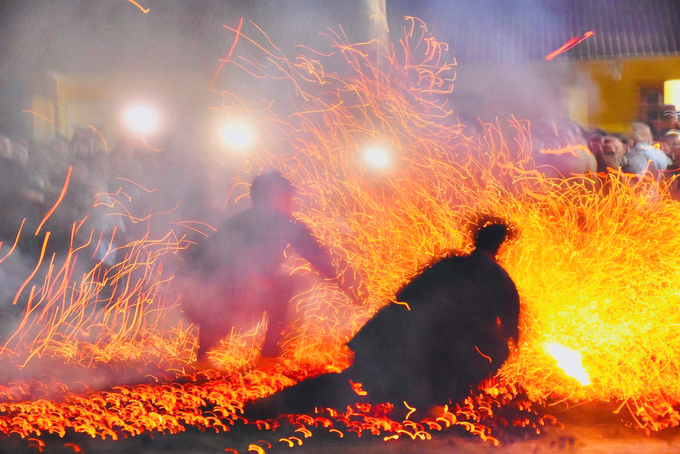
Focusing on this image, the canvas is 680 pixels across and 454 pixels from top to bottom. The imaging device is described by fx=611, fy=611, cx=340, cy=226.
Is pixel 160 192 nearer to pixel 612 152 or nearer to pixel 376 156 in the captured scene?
pixel 376 156

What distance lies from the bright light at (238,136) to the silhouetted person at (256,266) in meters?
2.31

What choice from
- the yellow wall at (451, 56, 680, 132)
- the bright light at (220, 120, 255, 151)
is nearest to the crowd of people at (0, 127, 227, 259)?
the bright light at (220, 120, 255, 151)

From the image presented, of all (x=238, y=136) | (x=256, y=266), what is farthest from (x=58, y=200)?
(x=238, y=136)

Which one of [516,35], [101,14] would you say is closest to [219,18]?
[101,14]

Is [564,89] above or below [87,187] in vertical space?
above

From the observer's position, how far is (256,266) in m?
4.49

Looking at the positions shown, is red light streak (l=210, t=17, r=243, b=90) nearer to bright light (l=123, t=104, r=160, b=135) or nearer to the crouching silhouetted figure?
bright light (l=123, t=104, r=160, b=135)

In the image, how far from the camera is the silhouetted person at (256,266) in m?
4.36

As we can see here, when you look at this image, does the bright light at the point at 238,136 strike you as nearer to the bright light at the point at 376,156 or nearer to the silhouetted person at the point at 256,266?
the bright light at the point at 376,156

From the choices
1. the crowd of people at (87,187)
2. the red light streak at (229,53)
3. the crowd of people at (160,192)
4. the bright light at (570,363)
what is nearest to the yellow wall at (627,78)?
the crowd of people at (160,192)

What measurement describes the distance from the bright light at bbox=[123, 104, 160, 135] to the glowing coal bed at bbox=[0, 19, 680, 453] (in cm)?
90

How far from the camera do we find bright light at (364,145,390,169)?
614cm

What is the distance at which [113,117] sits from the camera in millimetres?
8055

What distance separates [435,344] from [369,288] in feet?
4.67
